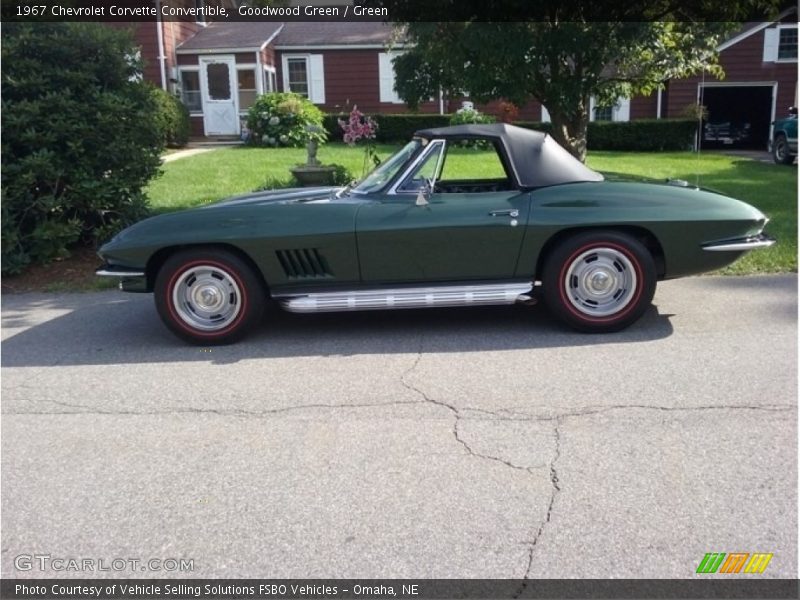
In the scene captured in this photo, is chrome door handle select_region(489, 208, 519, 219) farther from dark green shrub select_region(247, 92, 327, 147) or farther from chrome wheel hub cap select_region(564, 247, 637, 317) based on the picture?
dark green shrub select_region(247, 92, 327, 147)

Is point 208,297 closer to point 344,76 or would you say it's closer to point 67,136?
point 67,136

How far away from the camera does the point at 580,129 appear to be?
10273 millimetres

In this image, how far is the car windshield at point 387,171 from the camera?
559 cm

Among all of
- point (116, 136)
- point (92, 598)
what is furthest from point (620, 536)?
point (116, 136)

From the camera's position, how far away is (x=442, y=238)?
530 cm

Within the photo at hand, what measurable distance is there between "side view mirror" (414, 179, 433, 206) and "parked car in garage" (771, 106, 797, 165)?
14.7 m

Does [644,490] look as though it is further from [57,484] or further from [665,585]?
[57,484]

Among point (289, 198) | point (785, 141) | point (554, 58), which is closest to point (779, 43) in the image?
point (785, 141)

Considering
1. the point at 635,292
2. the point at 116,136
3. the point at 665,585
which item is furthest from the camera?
the point at 116,136

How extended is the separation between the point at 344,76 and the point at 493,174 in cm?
2181

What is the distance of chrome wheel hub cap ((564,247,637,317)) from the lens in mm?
5344

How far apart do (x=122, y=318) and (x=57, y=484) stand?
308 centimetres

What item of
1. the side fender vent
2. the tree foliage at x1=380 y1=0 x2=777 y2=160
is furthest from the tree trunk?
the side fender vent

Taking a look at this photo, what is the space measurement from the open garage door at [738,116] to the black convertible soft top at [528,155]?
22.2 metres
